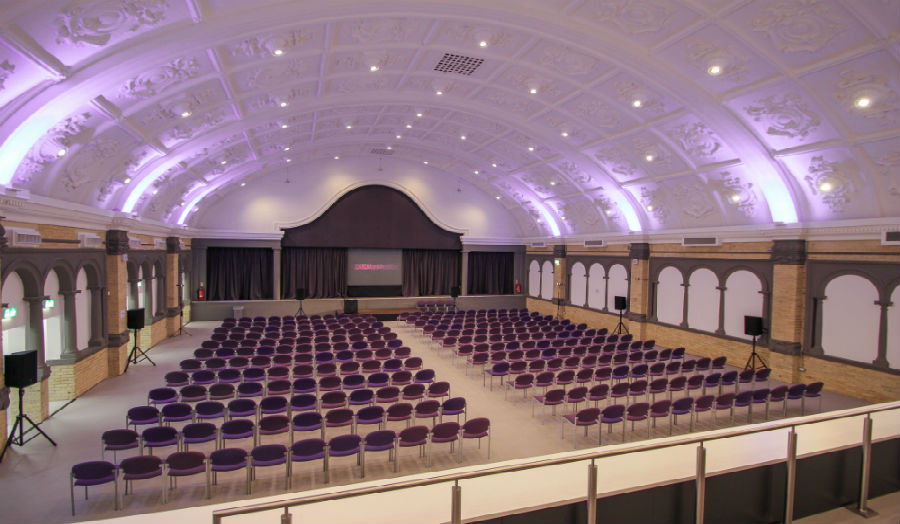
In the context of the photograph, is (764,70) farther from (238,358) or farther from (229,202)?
(229,202)

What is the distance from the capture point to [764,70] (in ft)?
30.8

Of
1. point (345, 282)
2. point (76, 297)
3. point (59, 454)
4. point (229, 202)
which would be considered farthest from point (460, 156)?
point (59, 454)

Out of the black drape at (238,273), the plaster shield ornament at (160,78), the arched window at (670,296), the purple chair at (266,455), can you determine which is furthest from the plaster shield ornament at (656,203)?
the black drape at (238,273)

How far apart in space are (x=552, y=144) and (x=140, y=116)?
1296 cm

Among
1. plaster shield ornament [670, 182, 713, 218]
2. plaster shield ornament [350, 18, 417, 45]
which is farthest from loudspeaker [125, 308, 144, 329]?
plaster shield ornament [670, 182, 713, 218]

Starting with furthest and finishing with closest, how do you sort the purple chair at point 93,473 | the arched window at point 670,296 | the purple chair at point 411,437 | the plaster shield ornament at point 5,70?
the arched window at point 670,296, the purple chair at point 411,437, the plaster shield ornament at point 5,70, the purple chair at point 93,473

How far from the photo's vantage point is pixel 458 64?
12.7 m

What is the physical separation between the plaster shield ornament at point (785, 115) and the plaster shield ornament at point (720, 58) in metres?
1.09

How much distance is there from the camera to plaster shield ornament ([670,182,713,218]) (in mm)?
15414

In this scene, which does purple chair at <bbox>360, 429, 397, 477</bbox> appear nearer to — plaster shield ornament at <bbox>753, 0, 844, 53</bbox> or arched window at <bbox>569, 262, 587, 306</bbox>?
plaster shield ornament at <bbox>753, 0, 844, 53</bbox>

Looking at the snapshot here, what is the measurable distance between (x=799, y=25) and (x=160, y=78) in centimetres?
1240

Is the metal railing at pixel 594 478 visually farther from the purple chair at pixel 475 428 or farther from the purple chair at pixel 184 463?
Answer: the purple chair at pixel 475 428

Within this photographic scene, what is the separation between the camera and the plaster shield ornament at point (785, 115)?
10.0 meters

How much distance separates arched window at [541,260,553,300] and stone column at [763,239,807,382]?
43.0 feet
